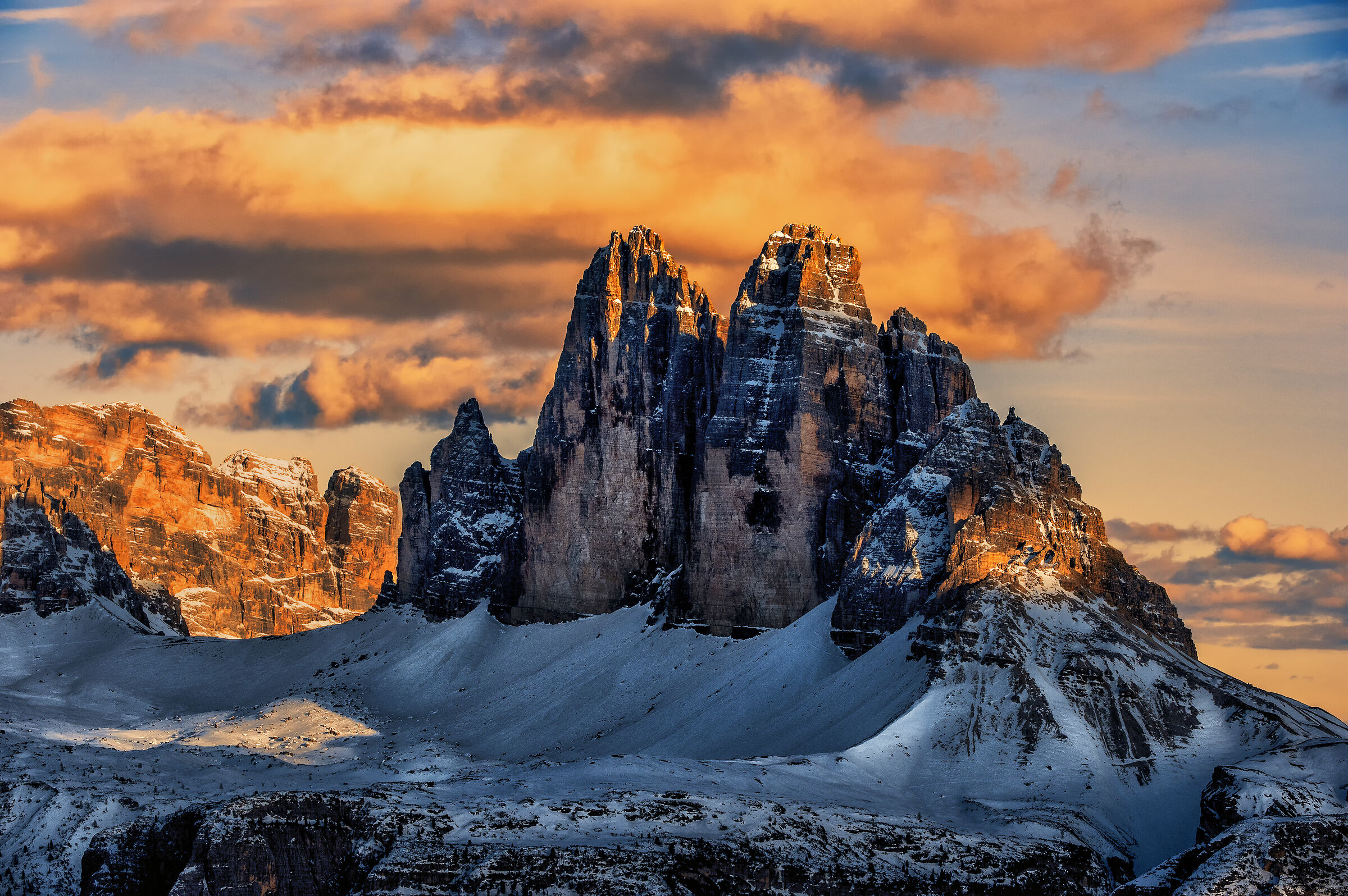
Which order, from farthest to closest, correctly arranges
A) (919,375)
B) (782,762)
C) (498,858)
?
1. (919,375)
2. (782,762)
3. (498,858)

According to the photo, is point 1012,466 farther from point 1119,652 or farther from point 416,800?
point 416,800

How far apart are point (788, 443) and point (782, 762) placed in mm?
60865

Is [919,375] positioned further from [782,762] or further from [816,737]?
[782,762]

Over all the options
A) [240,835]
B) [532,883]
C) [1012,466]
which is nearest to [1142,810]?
[1012,466]

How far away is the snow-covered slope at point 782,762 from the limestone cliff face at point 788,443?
7265mm

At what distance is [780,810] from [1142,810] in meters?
28.4

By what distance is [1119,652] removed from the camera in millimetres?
141375

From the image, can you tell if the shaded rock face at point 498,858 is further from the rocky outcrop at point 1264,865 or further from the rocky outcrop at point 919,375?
the rocky outcrop at point 919,375

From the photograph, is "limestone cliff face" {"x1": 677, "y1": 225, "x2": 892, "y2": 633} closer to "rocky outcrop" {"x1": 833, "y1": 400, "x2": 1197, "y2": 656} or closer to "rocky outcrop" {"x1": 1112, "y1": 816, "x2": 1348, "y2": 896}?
"rocky outcrop" {"x1": 833, "y1": 400, "x2": 1197, "y2": 656}

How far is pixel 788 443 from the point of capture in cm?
18500

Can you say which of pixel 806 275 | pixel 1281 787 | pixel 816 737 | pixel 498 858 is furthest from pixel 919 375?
pixel 498 858

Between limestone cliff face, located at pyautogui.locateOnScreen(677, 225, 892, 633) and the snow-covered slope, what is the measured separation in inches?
286

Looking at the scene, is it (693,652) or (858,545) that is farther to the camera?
(693,652)

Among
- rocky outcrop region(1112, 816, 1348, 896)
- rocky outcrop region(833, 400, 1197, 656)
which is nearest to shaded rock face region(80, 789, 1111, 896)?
rocky outcrop region(1112, 816, 1348, 896)
